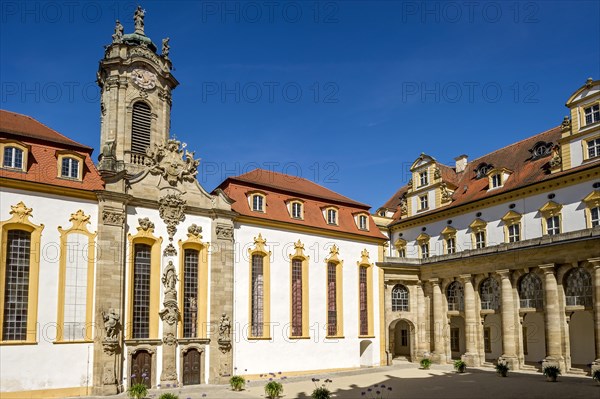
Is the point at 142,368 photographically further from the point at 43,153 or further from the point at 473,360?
the point at 473,360

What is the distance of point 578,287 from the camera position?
110ft

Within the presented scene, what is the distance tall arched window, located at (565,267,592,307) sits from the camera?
32.8 meters

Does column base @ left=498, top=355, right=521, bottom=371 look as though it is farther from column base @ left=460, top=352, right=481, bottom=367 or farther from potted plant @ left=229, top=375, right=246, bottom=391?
potted plant @ left=229, top=375, right=246, bottom=391

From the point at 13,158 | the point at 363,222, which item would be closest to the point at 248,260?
the point at 363,222

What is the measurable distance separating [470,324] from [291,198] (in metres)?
15.9

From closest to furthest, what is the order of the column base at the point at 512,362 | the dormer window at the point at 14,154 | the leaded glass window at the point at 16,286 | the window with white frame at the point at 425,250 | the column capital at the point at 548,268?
1. the leaded glass window at the point at 16,286
2. the dormer window at the point at 14,154
3. the column capital at the point at 548,268
4. the column base at the point at 512,362
5. the window with white frame at the point at 425,250

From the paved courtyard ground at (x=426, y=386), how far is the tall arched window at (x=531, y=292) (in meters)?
4.49

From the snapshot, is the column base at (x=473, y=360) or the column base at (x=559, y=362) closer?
the column base at (x=559, y=362)

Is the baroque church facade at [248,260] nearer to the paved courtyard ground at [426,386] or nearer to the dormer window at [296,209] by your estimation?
the dormer window at [296,209]

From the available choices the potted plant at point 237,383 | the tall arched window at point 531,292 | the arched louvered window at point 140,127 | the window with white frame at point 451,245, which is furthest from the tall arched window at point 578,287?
the arched louvered window at point 140,127

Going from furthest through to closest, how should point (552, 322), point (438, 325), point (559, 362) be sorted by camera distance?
point (438, 325)
point (552, 322)
point (559, 362)

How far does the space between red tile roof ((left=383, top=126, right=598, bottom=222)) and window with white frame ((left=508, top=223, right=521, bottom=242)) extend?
2.60m

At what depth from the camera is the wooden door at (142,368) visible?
1102 inches

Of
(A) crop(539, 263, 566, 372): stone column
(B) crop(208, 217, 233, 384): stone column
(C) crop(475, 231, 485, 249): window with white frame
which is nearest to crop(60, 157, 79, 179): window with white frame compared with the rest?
(B) crop(208, 217, 233, 384): stone column
